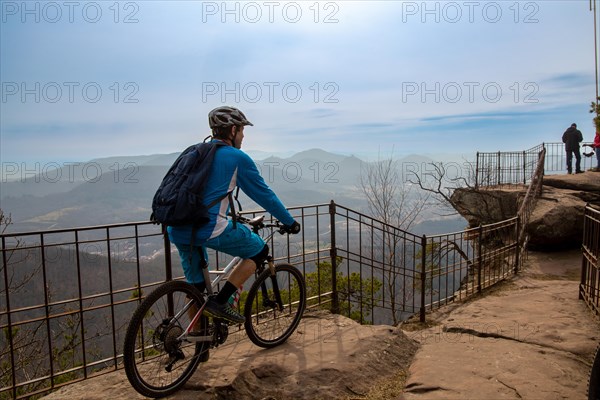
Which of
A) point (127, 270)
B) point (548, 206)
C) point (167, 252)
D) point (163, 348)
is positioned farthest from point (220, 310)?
point (548, 206)

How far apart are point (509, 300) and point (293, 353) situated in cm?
464

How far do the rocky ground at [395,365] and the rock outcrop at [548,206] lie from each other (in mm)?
6899

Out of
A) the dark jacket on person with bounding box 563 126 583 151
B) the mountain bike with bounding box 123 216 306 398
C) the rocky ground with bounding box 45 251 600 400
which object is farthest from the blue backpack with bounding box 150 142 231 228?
the dark jacket on person with bounding box 563 126 583 151

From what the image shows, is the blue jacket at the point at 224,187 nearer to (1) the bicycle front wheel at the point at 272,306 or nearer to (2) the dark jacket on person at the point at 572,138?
(1) the bicycle front wheel at the point at 272,306

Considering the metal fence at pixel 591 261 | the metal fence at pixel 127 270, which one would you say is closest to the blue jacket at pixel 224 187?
the metal fence at pixel 127 270

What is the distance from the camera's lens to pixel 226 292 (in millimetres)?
3094

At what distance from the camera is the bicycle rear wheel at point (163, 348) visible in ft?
8.59

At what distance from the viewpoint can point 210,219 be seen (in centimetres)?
281

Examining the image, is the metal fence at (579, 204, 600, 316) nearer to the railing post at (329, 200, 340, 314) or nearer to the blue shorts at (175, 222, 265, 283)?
the railing post at (329, 200, 340, 314)

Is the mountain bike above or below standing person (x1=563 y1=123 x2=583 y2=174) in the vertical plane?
below

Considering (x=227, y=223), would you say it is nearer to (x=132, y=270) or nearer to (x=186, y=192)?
(x=186, y=192)

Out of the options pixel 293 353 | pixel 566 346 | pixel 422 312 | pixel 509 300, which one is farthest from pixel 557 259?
pixel 293 353

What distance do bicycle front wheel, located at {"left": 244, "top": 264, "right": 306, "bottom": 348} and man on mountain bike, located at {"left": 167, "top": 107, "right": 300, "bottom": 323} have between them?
34cm

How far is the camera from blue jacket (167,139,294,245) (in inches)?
112
